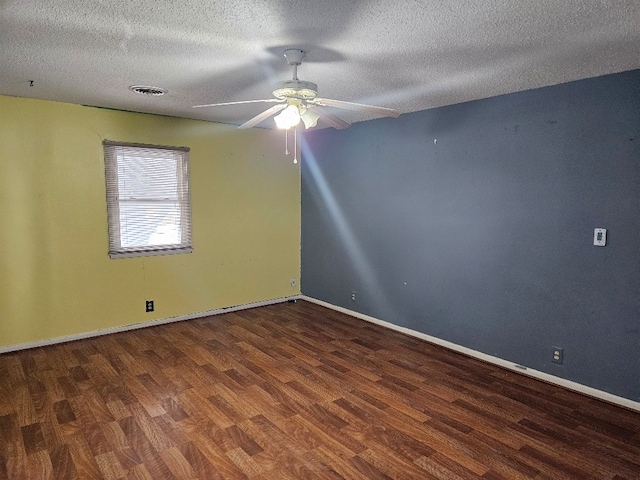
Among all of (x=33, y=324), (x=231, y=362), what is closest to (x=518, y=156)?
(x=231, y=362)

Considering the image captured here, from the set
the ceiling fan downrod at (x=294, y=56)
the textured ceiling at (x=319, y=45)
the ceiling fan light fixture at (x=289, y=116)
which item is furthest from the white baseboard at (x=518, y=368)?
the ceiling fan downrod at (x=294, y=56)

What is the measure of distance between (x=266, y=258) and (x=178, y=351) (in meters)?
1.87

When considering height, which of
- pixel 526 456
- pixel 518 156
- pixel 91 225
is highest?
pixel 518 156

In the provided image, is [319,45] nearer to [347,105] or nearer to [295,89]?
[295,89]

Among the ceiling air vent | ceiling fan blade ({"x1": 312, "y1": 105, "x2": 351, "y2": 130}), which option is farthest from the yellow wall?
ceiling fan blade ({"x1": 312, "y1": 105, "x2": 351, "y2": 130})

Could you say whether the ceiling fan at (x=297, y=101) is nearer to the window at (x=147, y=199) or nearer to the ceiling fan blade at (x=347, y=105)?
the ceiling fan blade at (x=347, y=105)

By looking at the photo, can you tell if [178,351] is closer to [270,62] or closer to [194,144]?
[194,144]

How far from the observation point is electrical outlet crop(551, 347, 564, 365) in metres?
3.20

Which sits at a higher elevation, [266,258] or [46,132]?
[46,132]

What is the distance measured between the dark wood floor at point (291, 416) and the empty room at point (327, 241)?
20 mm

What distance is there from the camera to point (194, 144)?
464cm

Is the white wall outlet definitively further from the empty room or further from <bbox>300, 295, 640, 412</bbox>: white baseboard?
<bbox>300, 295, 640, 412</bbox>: white baseboard

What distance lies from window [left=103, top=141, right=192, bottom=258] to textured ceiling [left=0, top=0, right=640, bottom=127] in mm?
890

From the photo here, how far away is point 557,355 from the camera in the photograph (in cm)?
322
